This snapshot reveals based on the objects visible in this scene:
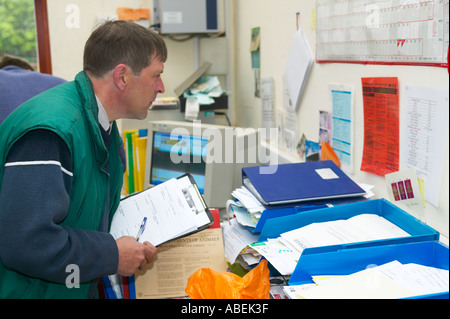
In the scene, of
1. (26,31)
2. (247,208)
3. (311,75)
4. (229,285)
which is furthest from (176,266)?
(26,31)

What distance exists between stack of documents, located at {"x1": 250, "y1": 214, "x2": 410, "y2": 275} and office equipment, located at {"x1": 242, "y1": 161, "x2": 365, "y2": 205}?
120 millimetres

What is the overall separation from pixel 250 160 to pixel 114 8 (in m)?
1.68

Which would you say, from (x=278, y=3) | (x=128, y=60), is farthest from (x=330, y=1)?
(x=128, y=60)

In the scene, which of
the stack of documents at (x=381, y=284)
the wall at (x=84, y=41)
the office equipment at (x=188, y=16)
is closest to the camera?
the stack of documents at (x=381, y=284)

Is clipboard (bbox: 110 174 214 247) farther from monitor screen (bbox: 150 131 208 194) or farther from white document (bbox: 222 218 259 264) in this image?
monitor screen (bbox: 150 131 208 194)

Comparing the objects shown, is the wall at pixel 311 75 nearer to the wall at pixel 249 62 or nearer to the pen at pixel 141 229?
the wall at pixel 249 62

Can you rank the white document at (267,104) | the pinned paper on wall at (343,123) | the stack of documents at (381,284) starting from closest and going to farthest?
the stack of documents at (381,284)
the pinned paper on wall at (343,123)
the white document at (267,104)

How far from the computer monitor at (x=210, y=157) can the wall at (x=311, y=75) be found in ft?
0.96

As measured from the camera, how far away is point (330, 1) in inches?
59.8

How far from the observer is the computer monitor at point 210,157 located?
1.88m

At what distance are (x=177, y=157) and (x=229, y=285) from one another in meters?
1.09

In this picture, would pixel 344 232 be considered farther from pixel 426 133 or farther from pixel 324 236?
pixel 426 133

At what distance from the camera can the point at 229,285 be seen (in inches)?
38.5
